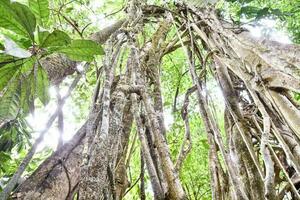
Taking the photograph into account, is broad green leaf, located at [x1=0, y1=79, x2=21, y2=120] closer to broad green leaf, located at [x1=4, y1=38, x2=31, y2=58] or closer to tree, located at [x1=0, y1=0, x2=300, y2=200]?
tree, located at [x1=0, y1=0, x2=300, y2=200]

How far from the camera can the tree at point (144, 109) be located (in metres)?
0.67

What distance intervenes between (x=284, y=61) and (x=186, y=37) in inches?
38.3

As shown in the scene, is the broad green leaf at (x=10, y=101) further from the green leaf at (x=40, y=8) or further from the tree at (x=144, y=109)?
the green leaf at (x=40, y=8)

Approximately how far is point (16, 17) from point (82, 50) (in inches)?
6.3

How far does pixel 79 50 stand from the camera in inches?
29.3

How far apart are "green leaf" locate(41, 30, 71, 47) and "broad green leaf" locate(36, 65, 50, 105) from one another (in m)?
0.12

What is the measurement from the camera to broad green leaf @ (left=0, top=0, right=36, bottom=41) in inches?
24.6

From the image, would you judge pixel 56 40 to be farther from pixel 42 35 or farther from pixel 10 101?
pixel 10 101

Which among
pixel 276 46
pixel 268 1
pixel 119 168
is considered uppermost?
pixel 268 1

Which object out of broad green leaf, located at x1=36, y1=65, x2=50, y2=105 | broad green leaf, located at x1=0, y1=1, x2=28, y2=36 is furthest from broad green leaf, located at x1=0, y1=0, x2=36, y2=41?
broad green leaf, located at x1=36, y1=65, x2=50, y2=105

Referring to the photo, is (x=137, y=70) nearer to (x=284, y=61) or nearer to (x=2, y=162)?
(x=284, y=61)

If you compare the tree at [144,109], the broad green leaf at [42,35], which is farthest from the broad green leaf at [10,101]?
the broad green leaf at [42,35]

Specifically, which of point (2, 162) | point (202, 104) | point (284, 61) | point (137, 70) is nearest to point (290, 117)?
point (284, 61)

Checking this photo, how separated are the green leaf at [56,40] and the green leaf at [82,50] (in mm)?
55
